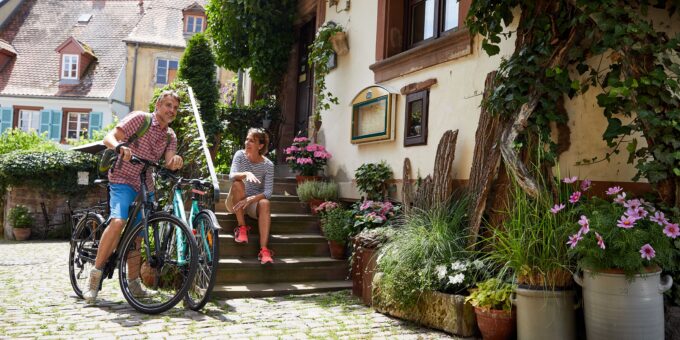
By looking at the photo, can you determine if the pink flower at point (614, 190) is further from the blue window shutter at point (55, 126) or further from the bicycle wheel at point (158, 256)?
the blue window shutter at point (55, 126)

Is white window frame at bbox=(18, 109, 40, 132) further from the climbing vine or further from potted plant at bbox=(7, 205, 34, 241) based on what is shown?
the climbing vine

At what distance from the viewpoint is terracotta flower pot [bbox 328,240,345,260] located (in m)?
5.88

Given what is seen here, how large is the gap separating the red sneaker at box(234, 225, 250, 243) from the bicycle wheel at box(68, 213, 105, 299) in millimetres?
1286

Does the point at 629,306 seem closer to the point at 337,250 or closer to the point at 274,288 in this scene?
the point at 274,288

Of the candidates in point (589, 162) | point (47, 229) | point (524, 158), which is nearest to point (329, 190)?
point (524, 158)

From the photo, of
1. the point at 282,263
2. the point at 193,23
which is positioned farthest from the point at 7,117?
the point at 282,263

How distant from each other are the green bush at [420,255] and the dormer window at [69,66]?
22508 mm

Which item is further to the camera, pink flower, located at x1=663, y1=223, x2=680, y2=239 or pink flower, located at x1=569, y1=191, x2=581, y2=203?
pink flower, located at x1=569, y1=191, x2=581, y2=203

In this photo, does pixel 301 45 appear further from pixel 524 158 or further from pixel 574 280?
pixel 574 280

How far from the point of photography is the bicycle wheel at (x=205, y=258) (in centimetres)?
A: 424

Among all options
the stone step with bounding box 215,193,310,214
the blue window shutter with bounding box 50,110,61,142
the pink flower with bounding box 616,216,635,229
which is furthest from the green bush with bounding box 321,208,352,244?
the blue window shutter with bounding box 50,110,61,142

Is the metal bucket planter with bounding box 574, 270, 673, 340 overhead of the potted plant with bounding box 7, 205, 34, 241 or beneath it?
overhead

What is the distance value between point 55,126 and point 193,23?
24.1 ft

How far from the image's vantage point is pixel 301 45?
9828 millimetres
